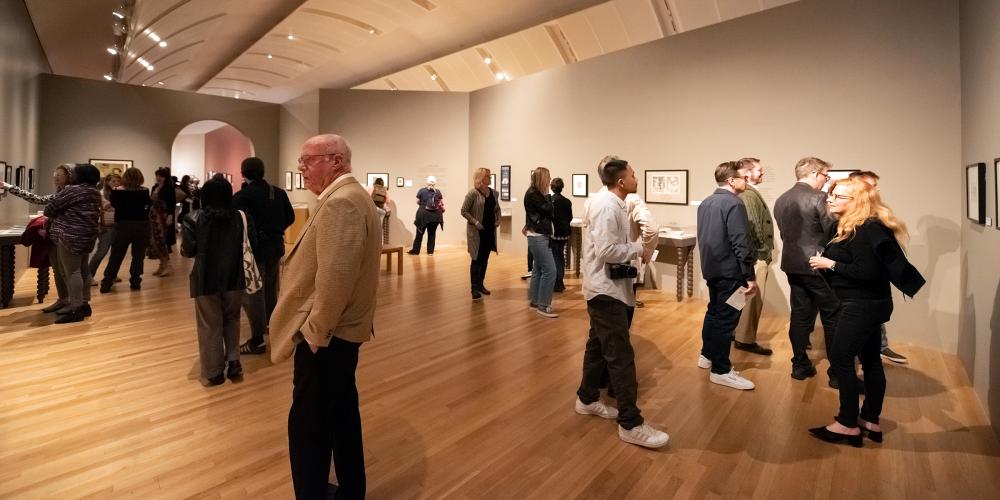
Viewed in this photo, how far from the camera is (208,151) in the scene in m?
25.1

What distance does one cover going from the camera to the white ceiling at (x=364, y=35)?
9.95 metres

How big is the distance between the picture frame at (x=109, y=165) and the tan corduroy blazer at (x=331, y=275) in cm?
1405

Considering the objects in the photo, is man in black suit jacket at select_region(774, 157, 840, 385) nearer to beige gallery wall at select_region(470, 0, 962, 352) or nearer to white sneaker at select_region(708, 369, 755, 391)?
white sneaker at select_region(708, 369, 755, 391)

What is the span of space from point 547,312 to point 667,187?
10.9ft

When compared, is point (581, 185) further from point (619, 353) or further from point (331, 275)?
point (331, 275)

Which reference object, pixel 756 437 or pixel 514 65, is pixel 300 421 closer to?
pixel 756 437

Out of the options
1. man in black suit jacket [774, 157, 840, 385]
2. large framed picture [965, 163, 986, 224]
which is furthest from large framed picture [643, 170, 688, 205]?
large framed picture [965, 163, 986, 224]

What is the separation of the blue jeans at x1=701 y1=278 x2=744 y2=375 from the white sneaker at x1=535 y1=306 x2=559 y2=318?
225 cm

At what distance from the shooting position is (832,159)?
5.85m

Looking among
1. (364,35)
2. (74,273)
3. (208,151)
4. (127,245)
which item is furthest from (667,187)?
(208,151)

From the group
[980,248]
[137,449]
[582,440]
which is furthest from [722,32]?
[137,449]

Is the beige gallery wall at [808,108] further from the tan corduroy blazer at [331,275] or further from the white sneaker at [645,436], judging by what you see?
the tan corduroy blazer at [331,275]

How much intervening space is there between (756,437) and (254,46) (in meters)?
14.9

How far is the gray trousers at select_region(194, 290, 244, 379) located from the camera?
3668 millimetres
